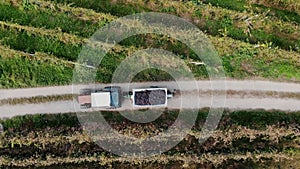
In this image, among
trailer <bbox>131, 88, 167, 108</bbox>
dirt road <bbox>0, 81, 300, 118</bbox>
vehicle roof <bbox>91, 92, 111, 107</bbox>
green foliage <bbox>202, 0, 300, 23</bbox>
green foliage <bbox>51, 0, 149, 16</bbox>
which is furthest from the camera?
green foliage <bbox>202, 0, 300, 23</bbox>

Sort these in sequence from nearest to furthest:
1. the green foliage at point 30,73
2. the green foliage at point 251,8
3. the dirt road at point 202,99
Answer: the green foliage at point 30,73 → the dirt road at point 202,99 → the green foliage at point 251,8

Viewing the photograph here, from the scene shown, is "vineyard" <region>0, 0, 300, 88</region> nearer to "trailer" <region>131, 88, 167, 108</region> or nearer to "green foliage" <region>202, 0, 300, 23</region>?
"green foliage" <region>202, 0, 300, 23</region>

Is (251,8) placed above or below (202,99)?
above

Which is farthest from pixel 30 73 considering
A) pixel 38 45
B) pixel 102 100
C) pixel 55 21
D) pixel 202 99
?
pixel 202 99

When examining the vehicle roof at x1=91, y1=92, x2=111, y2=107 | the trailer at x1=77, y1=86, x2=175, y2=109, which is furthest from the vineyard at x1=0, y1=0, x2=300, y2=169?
the vehicle roof at x1=91, y1=92, x2=111, y2=107

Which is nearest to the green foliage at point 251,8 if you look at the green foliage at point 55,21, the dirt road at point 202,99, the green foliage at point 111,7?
the dirt road at point 202,99

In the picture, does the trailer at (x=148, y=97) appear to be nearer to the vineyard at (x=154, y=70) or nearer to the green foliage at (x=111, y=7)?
the vineyard at (x=154, y=70)

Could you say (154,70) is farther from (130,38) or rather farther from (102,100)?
(102,100)

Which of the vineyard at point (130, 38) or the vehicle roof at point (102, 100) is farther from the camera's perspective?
the vineyard at point (130, 38)

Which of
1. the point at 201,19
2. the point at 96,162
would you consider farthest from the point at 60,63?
the point at 201,19
